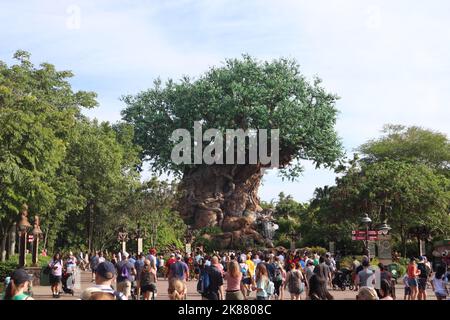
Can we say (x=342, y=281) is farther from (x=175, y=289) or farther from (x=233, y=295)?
(x=175, y=289)

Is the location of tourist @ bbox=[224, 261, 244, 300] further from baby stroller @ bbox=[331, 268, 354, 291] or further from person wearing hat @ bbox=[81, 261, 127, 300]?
baby stroller @ bbox=[331, 268, 354, 291]

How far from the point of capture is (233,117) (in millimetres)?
55938

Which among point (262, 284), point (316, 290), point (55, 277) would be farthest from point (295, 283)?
point (55, 277)

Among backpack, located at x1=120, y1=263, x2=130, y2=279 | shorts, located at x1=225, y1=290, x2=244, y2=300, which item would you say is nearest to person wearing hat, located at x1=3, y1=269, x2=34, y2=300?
shorts, located at x1=225, y1=290, x2=244, y2=300

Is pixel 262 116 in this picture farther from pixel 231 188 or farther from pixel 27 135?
pixel 27 135

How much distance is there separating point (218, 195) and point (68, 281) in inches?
1586

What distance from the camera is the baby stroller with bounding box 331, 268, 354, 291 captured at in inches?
1038

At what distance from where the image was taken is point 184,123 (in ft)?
189

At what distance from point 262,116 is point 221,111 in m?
3.67

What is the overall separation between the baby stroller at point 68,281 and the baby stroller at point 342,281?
35.7 feet

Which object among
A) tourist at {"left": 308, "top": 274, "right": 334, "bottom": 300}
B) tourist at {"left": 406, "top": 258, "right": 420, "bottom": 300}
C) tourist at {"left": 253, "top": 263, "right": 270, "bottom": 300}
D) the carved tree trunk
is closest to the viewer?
tourist at {"left": 308, "top": 274, "right": 334, "bottom": 300}

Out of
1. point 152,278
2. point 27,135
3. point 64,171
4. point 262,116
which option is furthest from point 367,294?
point 262,116

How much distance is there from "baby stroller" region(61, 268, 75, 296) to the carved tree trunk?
37.4 meters

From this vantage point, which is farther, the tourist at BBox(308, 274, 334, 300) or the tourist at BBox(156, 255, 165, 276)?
the tourist at BBox(156, 255, 165, 276)
